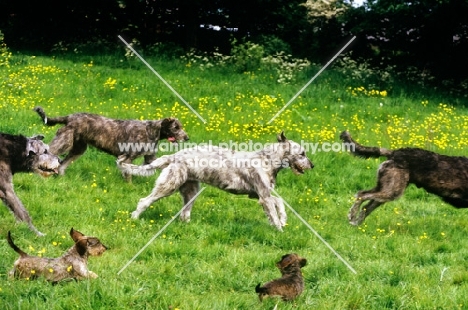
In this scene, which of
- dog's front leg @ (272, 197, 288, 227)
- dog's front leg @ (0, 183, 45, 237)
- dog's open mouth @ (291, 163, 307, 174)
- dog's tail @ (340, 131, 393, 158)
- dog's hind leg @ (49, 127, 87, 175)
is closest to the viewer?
dog's front leg @ (0, 183, 45, 237)

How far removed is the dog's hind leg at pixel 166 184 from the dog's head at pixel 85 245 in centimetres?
227

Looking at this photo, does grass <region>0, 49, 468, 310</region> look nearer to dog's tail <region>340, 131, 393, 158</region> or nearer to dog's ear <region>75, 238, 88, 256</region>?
dog's ear <region>75, 238, 88, 256</region>

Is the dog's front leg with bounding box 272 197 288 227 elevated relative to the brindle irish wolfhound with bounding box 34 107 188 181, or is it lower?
lower

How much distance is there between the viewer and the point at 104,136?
35.0 ft

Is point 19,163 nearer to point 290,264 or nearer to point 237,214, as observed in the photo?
point 237,214

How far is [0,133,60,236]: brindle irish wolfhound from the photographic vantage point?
7629 millimetres

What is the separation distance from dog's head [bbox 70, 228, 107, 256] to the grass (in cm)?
26

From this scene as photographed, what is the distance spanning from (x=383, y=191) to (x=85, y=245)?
5.00 meters

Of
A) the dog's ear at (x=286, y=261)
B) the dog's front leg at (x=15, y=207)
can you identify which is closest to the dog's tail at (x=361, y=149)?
the dog's ear at (x=286, y=261)

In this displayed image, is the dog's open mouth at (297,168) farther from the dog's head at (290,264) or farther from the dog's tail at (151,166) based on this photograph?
the dog's head at (290,264)

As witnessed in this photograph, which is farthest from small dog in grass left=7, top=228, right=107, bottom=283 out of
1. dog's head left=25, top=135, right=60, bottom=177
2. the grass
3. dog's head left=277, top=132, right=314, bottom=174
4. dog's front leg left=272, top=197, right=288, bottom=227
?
dog's head left=277, top=132, right=314, bottom=174

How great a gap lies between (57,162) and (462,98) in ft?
47.1

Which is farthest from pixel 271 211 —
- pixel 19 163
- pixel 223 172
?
pixel 19 163

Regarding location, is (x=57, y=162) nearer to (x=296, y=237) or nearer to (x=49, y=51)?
(x=296, y=237)
